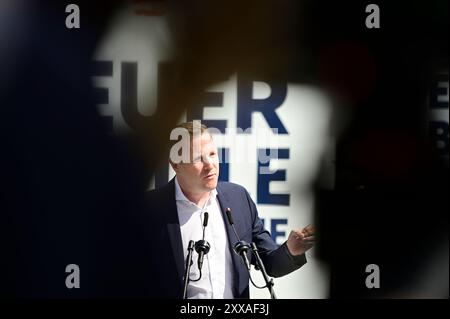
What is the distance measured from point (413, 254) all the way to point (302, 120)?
713mm

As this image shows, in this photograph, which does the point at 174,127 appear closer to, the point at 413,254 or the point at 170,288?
the point at 170,288

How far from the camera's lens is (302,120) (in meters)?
3.31

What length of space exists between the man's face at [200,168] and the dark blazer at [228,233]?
4cm

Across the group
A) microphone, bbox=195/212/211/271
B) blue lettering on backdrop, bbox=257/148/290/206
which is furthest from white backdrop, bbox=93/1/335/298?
microphone, bbox=195/212/211/271

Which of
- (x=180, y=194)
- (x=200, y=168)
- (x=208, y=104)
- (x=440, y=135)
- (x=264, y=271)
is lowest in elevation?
(x=264, y=271)

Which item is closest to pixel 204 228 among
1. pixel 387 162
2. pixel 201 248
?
pixel 201 248

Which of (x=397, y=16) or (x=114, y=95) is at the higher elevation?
(x=397, y=16)

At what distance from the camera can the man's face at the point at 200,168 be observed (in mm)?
3285

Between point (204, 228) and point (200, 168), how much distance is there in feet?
0.78

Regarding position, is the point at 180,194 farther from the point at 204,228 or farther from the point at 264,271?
the point at 264,271

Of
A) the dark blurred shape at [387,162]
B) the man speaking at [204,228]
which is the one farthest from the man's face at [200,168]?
the dark blurred shape at [387,162]

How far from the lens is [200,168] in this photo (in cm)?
329
